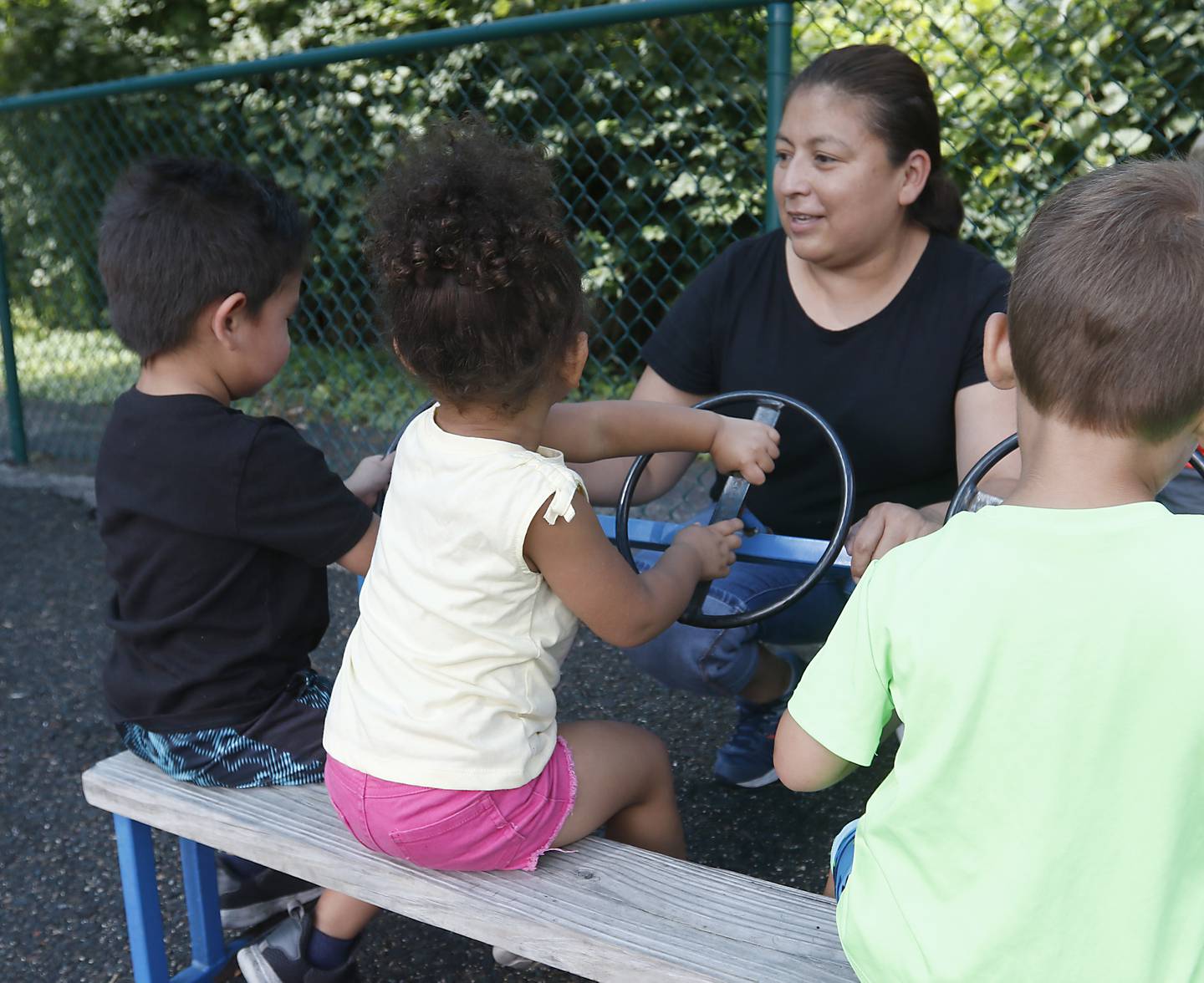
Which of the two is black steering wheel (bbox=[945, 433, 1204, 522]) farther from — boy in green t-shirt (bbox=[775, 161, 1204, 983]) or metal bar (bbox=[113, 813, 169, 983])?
metal bar (bbox=[113, 813, 169, 983])

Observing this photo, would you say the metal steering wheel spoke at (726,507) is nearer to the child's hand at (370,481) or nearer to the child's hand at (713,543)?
the child's hand at (713,543)

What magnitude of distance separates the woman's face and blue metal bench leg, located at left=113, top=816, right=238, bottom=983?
1733 mm

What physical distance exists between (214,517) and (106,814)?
146 cm

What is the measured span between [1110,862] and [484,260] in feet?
3.49

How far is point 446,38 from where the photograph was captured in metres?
Answer: 4.17

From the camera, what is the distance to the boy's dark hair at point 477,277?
5.37 feet

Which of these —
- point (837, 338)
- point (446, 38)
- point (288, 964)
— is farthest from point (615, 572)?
point (446, 38)

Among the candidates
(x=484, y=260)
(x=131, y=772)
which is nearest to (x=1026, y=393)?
(x=484, y=260)

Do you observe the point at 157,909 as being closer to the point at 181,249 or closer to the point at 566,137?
the point at 181,249

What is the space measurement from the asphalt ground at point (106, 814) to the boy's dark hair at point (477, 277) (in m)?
0.87

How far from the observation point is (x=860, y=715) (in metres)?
1.26

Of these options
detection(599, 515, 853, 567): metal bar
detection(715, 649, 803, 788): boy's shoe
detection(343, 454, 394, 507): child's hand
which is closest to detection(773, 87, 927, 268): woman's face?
detection(599, 515, 853, 567): metal bar

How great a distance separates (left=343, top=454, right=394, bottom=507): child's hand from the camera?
7.50 feet

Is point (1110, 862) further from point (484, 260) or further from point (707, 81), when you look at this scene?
point (707, 81)
